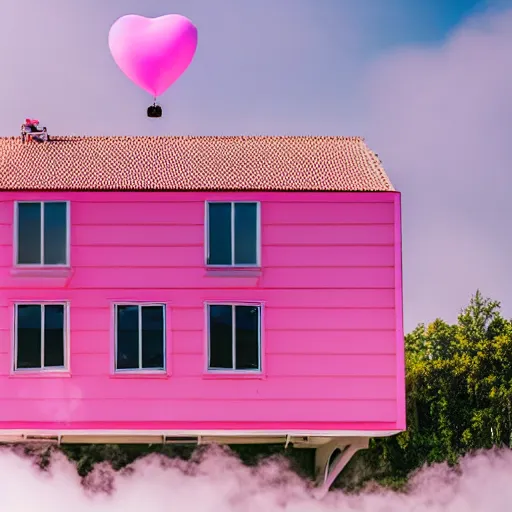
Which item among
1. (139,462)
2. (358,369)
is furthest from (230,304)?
(139,462)

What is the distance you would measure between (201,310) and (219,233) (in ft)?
3.36

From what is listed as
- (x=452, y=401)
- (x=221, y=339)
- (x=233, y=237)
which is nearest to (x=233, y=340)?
(x=221, y=339)

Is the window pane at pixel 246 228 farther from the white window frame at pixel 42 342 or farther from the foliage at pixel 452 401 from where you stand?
the foliage at pixel 452 401

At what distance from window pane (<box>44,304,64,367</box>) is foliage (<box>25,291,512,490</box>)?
10.9m

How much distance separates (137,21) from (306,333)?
4663mm

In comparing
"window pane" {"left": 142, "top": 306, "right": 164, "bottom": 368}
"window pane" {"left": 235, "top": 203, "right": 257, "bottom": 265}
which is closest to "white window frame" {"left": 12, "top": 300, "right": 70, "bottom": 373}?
"window pane" {"left": 142, "top": 306, "right": 164, "bottom": 368}

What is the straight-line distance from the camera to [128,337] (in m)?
19.8

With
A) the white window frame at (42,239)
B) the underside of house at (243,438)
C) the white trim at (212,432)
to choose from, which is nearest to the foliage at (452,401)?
the underside of house at (243,438)

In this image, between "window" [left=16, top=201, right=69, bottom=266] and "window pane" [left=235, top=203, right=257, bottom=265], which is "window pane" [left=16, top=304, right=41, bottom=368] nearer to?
"window" [left=16, top=201, right=69, bottom=266]

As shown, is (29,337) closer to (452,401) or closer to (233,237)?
(233,237)

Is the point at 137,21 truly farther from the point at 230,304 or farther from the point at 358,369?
the point at 358,369

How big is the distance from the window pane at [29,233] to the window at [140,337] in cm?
128

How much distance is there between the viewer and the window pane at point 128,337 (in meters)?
19.8

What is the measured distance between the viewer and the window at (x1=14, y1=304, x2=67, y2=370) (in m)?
19.8
